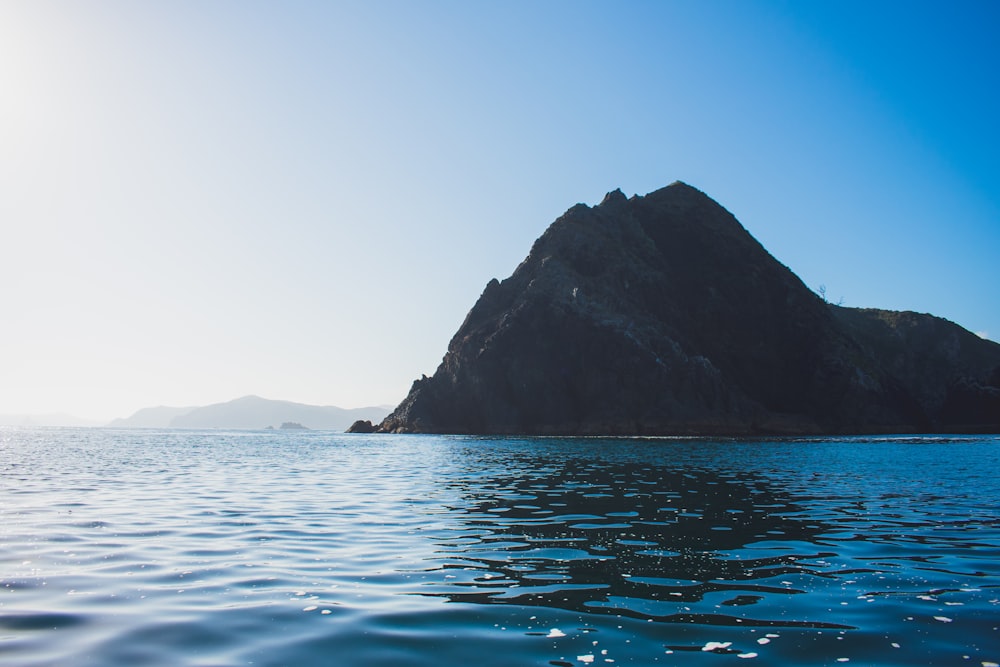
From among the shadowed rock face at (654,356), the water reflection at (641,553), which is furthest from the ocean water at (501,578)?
the shadowed rock face at (654,356)

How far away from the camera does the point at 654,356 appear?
144 m

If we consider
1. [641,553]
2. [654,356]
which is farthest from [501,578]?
[654,356]

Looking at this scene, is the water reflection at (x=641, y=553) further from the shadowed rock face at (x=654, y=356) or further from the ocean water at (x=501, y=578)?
the shadowed rock face at (x=654, y=356)

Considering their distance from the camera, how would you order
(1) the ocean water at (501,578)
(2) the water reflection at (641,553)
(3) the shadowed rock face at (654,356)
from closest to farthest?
1. (1) the ocean water at (501,578)
2. (2) the water reflection at (641,553)
3. (3) the shadowed rock face at (654,356)

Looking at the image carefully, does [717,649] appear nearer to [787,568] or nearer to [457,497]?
[787,568]

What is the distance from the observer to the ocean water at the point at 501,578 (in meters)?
9.01

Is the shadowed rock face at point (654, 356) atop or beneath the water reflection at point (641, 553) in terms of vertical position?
atop

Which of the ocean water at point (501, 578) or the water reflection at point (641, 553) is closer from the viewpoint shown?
the ocean water at point (501, 578)

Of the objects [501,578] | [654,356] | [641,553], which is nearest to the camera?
[501,578]

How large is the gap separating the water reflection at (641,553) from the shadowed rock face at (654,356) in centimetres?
11104

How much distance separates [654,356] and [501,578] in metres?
136

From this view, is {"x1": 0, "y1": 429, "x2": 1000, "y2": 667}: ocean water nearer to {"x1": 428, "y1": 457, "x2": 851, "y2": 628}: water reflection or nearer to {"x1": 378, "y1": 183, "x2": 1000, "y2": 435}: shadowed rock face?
{"x1": 428, "y1": 457, "x2": 851, "y2": 628}: water reflection

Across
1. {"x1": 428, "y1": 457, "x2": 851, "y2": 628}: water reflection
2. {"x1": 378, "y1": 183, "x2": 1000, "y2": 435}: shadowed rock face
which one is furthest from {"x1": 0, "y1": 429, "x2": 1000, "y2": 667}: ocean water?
{"x1": 378, "y1": 183, "x2": 1000, "y2": 435}: shadowed rock face

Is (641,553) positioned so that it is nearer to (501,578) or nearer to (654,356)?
(501,578)
